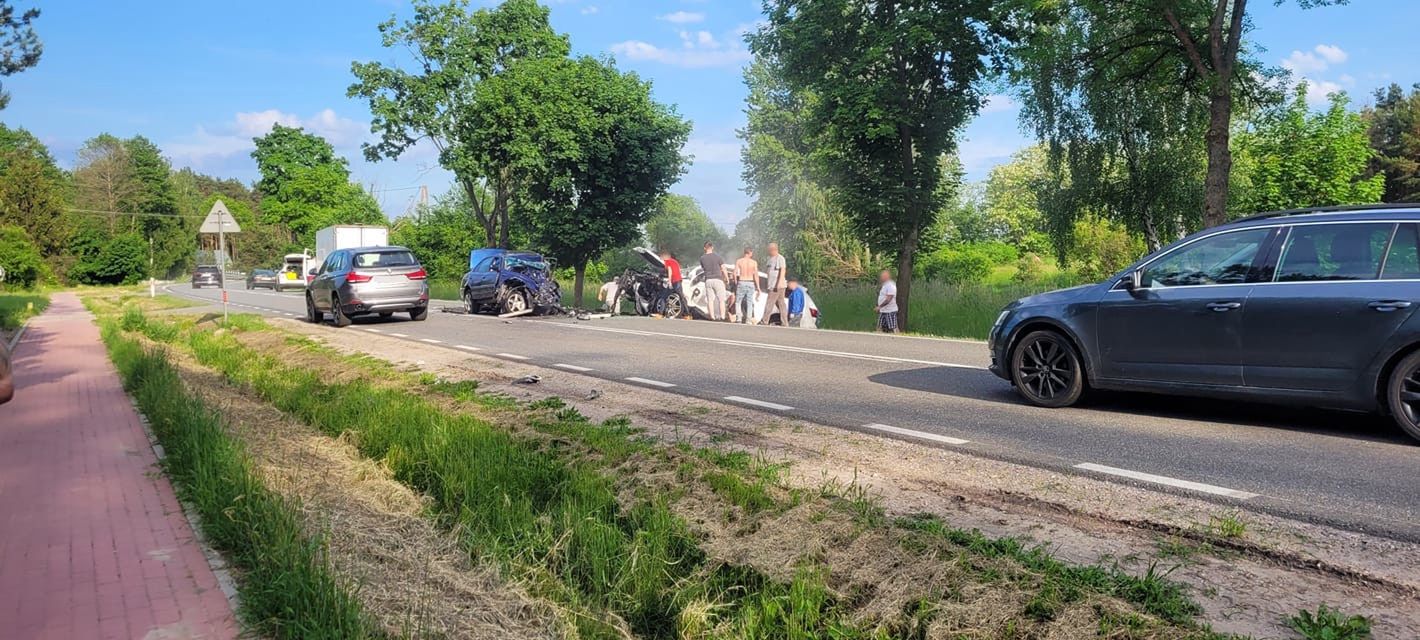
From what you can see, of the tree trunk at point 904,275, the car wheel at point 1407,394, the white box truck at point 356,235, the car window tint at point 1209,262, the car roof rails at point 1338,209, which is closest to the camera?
the car wheel at point 1407,394

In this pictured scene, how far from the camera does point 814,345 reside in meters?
13.9

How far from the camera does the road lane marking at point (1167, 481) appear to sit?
16.7 feet

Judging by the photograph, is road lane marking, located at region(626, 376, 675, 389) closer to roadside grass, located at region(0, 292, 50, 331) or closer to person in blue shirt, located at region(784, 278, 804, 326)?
person in blue shirt, located at region(784, 278, 804, 326)

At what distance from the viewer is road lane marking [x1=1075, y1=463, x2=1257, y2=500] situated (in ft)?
16.7

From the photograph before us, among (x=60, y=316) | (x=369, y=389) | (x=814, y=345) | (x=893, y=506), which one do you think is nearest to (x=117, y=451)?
(x=369, y=389)

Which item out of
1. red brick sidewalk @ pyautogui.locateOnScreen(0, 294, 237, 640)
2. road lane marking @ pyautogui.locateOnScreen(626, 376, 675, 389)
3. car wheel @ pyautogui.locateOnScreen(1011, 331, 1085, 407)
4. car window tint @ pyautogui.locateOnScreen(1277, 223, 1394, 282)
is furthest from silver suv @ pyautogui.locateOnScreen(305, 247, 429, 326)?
car window tint @ pyautogui.locateOnScreen(1277, 223, 1394, 282)

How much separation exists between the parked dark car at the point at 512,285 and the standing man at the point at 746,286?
502 cm

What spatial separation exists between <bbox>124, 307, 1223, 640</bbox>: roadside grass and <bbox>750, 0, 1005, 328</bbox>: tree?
51.8ft

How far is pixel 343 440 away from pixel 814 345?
26.4ft

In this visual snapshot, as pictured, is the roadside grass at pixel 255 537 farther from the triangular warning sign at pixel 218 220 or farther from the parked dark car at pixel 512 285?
the parked dark car at pixel 512 285

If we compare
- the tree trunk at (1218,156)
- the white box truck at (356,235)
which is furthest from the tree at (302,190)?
the tree trunk at (1218,156)

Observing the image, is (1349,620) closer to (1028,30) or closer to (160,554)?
(160,554)

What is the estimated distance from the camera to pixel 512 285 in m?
23.4

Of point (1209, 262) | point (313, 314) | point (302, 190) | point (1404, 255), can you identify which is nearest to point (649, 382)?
point (1209, 262)
